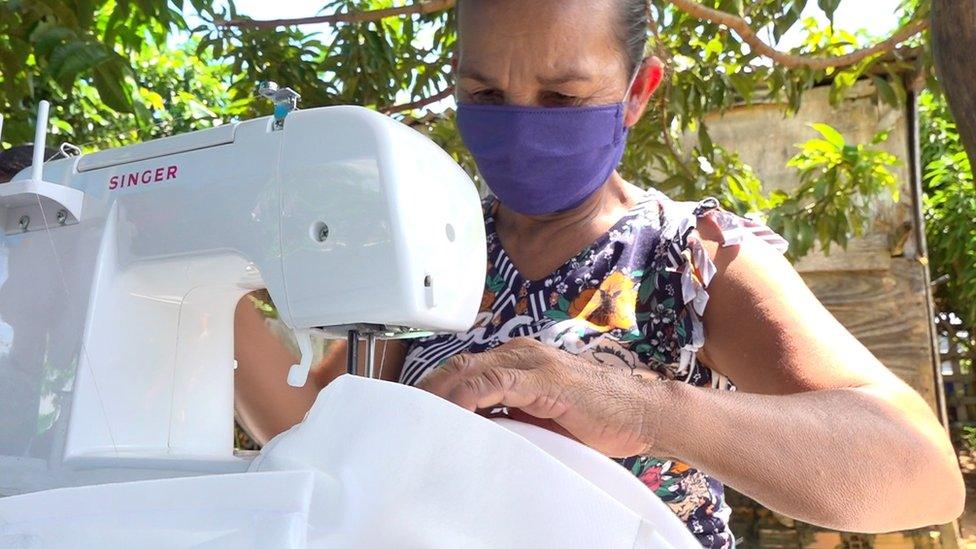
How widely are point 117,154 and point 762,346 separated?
2.32 ft

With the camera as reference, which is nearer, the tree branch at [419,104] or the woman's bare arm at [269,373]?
the woman's bare arm at [269,373]

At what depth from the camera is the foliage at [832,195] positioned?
322cm

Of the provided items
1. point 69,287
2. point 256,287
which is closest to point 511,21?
point 256,287

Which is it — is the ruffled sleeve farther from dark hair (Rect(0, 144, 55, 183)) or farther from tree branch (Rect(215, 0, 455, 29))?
tree branch (Rect(215, 0, 455, 29))

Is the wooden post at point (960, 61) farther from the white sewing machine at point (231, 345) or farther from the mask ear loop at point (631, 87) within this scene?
the white sewing machine at point (231, 345)

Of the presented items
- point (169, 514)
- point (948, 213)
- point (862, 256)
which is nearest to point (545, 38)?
point (169, 514)

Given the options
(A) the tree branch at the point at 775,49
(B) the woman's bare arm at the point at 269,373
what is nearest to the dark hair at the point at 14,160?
(B) the woman's bare arm at the point at 269,373

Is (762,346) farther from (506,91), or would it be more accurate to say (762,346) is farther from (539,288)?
(506,91)

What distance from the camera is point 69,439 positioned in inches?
36.2

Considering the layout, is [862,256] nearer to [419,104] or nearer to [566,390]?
[419,104]

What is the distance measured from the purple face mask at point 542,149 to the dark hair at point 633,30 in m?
0.07

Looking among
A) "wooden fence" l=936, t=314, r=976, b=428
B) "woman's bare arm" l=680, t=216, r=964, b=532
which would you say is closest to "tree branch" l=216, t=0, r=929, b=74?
"woman's bare arm" l=680, t=216, r=964, b=532

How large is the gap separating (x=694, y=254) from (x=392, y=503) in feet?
2.00

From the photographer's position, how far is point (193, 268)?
969mm
